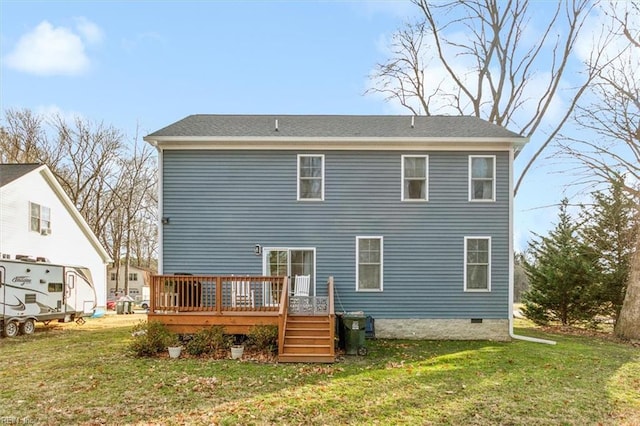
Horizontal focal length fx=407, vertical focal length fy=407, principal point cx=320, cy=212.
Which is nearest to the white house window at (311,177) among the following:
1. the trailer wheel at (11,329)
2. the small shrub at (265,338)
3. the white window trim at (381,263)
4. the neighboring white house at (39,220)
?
the white window trim at (381,263)

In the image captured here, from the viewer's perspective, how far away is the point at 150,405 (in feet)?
19.2

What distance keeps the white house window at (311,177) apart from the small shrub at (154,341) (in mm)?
4871

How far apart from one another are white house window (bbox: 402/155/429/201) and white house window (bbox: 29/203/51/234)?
595 inches

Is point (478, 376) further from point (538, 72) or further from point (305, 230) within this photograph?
point (538, 72)

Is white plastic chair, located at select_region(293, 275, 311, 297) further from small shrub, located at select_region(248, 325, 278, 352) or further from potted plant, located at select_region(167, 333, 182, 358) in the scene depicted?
potted plant, located at select_region(167, 333, 182, 358)

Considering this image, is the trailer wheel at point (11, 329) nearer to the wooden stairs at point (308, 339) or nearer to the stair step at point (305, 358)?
the wooden stairs at point (308, 339)

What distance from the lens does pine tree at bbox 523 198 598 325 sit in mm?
14656

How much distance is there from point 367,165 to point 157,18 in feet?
30.1

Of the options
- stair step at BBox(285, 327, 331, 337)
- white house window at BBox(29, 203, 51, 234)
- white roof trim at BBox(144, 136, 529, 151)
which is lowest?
stair step at BBox(285, 327, 331, 337)

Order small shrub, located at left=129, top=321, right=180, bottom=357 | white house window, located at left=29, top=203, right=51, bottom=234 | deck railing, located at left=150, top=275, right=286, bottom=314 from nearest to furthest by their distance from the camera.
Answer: small shrub, located at left=129, top=321, right=180, bottom=357, deck railing, located at left=150, top=275, right=286, bottom=314, white house window, located at left=29, top=203, right=51, bottom=234

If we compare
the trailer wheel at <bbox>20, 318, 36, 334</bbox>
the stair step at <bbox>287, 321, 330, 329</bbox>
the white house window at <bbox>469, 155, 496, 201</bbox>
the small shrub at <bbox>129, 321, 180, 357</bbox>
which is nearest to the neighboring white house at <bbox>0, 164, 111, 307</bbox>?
the trailer wheel at <bbox>20, 318, 36, 334</bbox>

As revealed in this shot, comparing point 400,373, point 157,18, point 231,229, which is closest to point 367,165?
point 231,229

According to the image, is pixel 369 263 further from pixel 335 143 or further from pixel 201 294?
pixel 201 294

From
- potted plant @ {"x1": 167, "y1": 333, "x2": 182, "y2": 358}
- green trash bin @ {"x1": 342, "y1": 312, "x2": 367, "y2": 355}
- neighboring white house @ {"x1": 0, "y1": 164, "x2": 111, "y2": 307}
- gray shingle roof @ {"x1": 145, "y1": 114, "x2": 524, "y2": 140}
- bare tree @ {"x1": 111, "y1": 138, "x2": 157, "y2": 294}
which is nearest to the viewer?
potted plant @ {"x1": 167, "y1": 333, "x2": 182, "y2": 358}
